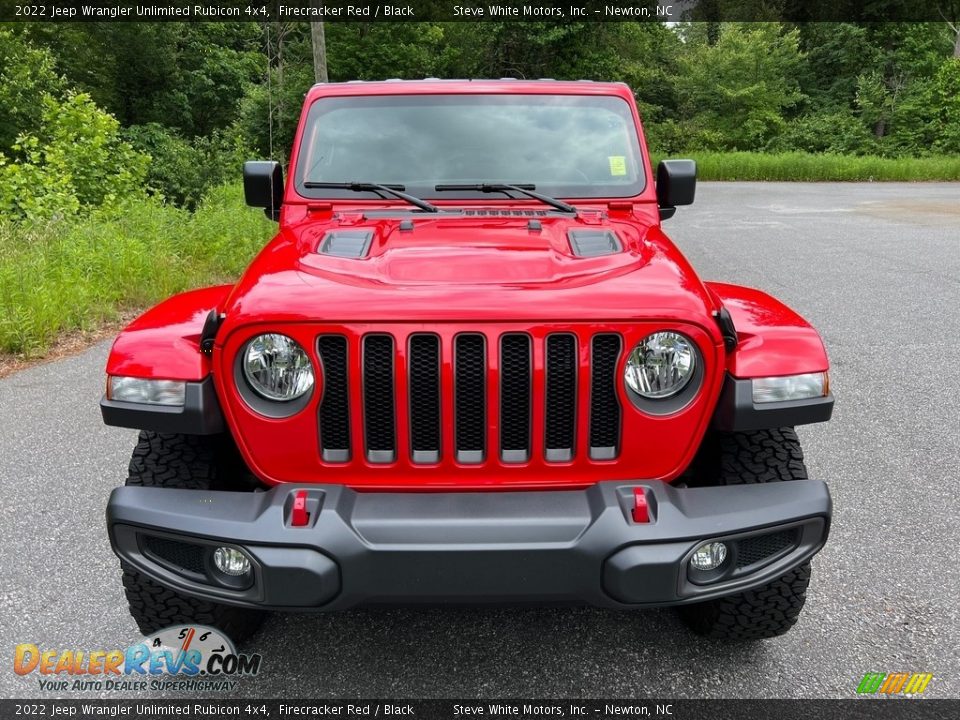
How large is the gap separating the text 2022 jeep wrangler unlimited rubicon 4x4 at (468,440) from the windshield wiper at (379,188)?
0.65 meters

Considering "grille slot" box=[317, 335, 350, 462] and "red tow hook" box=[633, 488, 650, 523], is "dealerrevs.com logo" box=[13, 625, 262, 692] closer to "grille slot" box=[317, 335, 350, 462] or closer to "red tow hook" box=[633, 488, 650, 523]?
"grille slot" box=[317, 335, 350, 462]

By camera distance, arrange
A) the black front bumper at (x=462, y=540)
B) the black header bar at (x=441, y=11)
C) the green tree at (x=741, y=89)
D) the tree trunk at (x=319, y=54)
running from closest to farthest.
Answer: the black front bumper at (x=462, y=540), the tree trunk at (x=319, y=54), the black header bar at (x=441, y=11), the green tree at (x=741, y=89)

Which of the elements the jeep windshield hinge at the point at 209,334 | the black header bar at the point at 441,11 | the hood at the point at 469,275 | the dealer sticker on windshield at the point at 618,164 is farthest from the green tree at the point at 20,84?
the jeep windshield hinge at the point at 209,334

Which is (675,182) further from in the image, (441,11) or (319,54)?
(441,11)

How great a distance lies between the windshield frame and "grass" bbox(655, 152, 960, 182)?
86.0ft

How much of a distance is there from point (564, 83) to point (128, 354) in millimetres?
2260

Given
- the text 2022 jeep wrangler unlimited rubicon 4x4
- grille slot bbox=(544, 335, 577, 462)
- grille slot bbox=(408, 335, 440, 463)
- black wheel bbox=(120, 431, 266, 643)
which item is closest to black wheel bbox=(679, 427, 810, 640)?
the text 2022 jeep wrangler unlimited rubicon 4x4

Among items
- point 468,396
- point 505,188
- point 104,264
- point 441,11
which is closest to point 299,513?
point 468,396

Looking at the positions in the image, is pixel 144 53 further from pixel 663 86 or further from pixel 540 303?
pixel 540 303

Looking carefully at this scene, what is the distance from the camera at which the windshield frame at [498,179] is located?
10.1 feet

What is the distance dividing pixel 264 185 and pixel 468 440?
1.83 metres

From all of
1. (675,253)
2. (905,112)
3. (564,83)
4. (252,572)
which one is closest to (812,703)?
(675,253)

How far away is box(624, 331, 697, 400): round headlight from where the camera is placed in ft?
6.48

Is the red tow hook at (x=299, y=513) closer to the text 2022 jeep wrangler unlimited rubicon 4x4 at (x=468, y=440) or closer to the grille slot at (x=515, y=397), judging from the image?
the text 2022 jeep wrangler unlimited rubicon 4x4 at (x=468, y=440)
